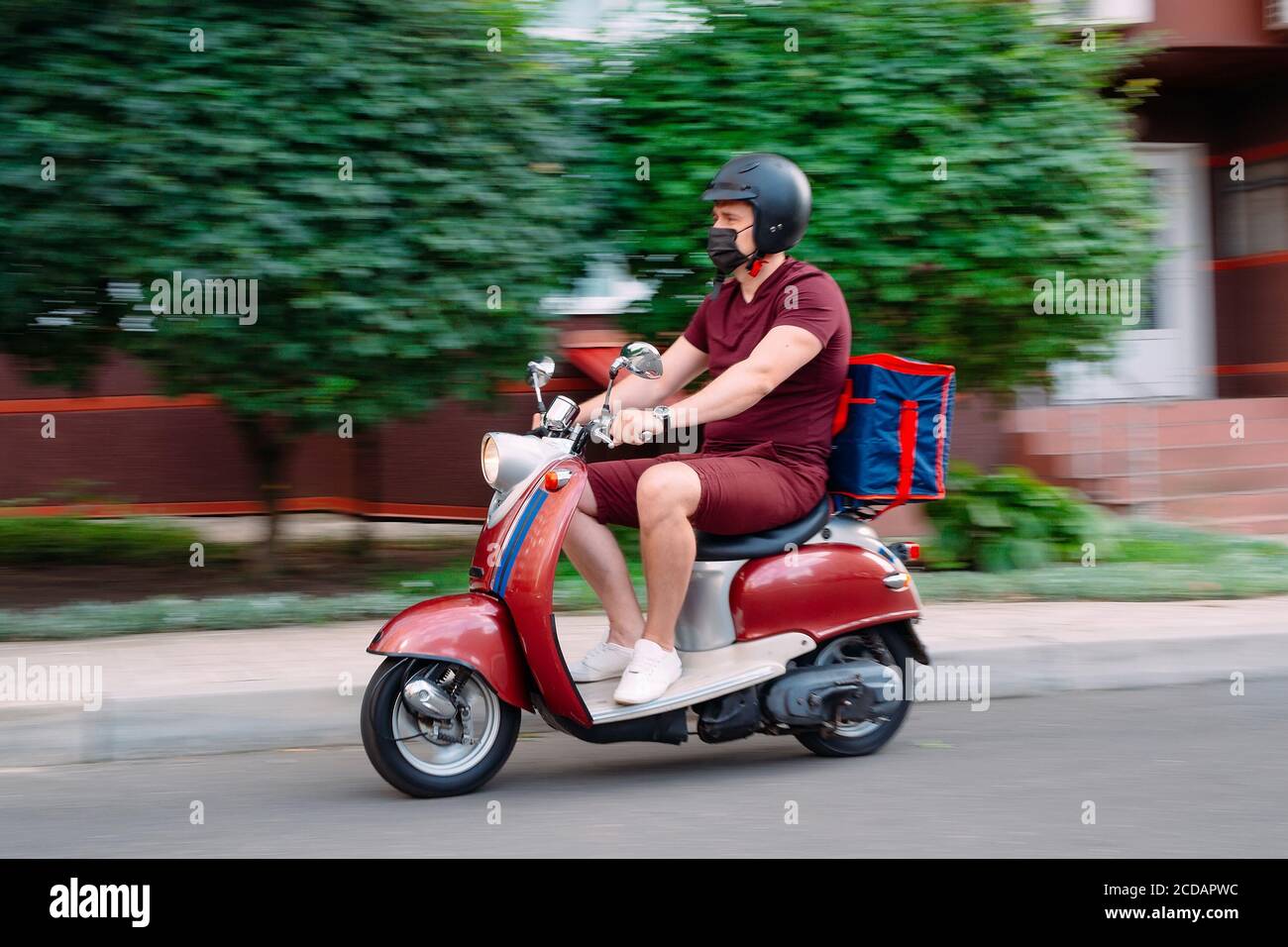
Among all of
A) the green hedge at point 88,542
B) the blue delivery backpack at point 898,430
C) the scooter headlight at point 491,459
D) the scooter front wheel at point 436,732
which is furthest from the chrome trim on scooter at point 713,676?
the green hedge at point 88,542

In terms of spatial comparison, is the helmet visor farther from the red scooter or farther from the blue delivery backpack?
the red scooter

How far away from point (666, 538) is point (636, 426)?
18.2 inches

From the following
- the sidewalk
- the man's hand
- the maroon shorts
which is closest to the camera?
the man's hand

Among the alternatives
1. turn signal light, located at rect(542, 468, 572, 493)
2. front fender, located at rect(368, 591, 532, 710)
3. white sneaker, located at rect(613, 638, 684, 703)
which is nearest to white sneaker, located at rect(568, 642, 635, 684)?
white sneaker, located at rect(613, 638, 684, 703)

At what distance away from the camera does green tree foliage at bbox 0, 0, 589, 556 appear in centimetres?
702

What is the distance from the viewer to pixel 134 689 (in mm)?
5715

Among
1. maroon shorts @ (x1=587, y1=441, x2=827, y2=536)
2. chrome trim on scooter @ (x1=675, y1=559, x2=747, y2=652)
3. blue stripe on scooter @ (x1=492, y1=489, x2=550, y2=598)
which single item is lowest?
chrome trim on scooter @ (x1=675, y1=559, x2=747, y2=652)

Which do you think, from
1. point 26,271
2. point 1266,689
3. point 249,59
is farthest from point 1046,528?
point 26,271

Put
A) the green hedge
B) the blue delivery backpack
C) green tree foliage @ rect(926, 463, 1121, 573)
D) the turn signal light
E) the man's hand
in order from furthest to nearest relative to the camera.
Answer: the green hedge → green tree foliage @ rect(926, 463, 1121, 573) → the blue delivery backpack → the turn signal light → the man's hand

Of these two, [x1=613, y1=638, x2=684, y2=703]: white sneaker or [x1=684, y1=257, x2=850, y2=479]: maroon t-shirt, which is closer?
[x1=613, y1=638, x2=684, y2=703]: white sneaker

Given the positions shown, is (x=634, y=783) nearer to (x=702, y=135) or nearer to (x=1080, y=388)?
(x=702, y=135)

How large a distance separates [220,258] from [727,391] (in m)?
3.35

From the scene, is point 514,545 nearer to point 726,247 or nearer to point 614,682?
point 614,682

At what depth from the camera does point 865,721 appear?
5.19 metres
